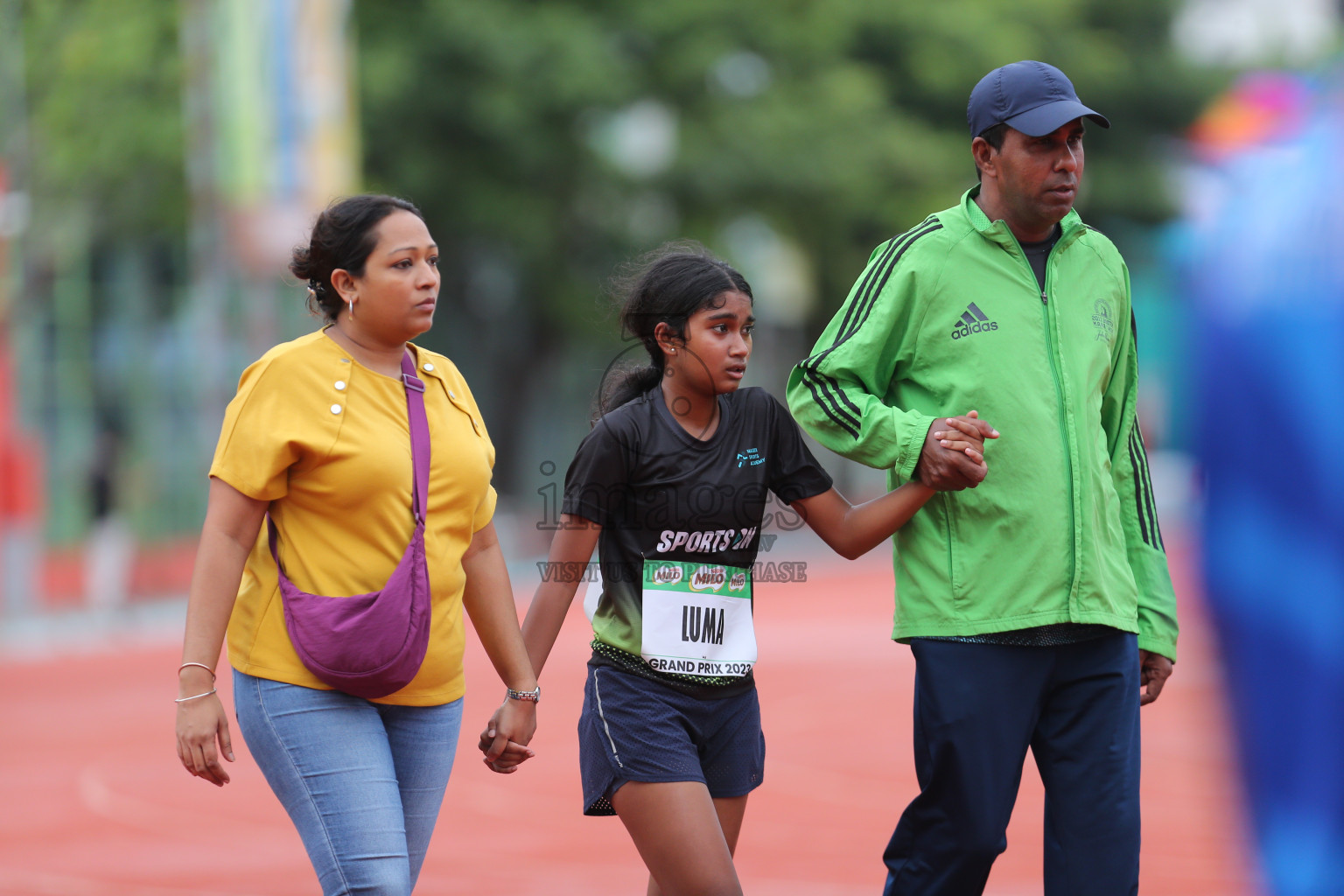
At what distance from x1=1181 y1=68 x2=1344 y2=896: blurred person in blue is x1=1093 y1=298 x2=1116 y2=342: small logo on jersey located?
2.53m

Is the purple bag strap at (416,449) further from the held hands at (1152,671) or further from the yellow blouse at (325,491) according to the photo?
the held hands at (1152,671)

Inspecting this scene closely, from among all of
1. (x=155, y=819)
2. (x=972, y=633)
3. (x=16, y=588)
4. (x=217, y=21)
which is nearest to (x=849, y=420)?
(x=972, y=633)

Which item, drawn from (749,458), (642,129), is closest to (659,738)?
(749,458)

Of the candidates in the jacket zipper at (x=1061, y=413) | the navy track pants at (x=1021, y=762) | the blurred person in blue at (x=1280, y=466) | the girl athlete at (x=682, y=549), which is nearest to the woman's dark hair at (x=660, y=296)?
the girl athlete at (x=682, y=549)

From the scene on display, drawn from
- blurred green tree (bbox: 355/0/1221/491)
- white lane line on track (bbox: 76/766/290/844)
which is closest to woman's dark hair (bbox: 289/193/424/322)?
white lane line on track (bbox: 76/766/290/844)

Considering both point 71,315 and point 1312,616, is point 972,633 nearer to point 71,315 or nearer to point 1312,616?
point 1312,616

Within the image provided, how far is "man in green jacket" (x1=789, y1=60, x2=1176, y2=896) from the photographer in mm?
3645

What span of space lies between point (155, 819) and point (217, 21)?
1092 centimetres

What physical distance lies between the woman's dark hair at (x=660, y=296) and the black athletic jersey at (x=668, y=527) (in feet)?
0.60

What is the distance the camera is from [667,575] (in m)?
3.84

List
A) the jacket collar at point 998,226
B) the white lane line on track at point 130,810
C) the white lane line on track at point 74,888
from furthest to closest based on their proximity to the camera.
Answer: the white lane line on track at point 130,810
the white lane line on track at point 74,888
the jacket collar at point 998,226

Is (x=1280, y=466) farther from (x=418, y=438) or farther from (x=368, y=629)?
(x=418, y=438)

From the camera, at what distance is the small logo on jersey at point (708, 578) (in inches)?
152

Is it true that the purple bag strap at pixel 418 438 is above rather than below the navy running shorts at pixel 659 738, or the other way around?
above
